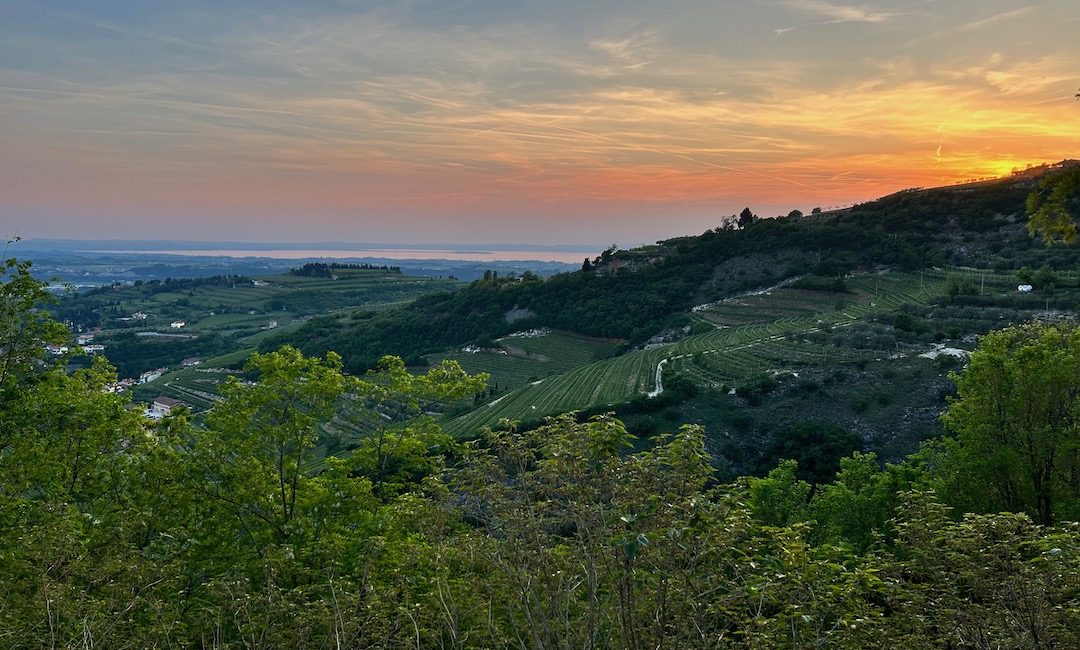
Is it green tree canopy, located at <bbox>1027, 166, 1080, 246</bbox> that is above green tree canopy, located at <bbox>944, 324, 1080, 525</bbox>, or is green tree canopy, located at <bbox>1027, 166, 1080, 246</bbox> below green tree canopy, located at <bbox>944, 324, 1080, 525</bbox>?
above

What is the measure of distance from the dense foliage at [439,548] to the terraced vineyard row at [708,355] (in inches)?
1532

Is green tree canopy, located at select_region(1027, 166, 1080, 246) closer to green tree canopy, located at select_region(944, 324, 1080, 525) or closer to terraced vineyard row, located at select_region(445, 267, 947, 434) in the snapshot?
green tree canopy, located at select_region(944, 324, 1080, 525)

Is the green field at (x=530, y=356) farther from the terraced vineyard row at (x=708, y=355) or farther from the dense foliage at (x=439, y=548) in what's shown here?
the dense foliage at (x=439, y=548)

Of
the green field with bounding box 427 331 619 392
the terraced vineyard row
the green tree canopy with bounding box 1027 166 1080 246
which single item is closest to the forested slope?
the green field with bounding box 427 331 619 392

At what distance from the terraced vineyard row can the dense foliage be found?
3890 centimetres

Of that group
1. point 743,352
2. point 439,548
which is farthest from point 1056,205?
point 743,352

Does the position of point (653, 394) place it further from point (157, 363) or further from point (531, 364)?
point (157, 363)

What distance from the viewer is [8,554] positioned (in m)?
11.0

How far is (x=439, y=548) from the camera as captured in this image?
962cm

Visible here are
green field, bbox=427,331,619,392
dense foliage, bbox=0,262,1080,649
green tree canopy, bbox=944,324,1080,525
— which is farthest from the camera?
green field, bbox=427,331,619,392

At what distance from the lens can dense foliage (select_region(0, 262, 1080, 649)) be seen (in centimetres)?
760

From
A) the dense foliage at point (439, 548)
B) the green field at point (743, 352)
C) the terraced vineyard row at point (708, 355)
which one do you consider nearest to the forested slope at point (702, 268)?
the green field at point (743, 352)

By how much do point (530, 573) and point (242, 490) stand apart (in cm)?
1011

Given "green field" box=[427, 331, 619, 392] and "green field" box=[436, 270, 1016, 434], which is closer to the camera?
"green field" box=[436, 270, 1016, 434]
